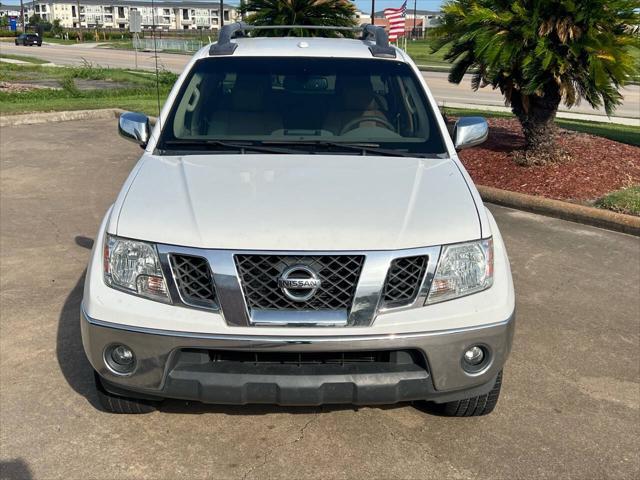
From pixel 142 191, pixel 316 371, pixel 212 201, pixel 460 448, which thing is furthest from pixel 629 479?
pixel 142 191

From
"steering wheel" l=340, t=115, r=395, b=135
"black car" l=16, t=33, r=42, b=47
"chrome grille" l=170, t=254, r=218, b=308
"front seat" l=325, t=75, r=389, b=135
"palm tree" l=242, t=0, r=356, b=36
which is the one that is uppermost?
"palm tree" l=242, t=0, r=356, b=36

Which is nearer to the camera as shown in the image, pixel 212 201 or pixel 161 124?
pixel 212 201

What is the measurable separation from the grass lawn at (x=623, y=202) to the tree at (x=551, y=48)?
137 centimetres

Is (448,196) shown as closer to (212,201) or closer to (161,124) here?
(212,201)

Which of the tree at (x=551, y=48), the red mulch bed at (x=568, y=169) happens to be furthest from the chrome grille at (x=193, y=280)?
the tree at (x=551, y=48)

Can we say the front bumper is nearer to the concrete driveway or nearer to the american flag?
the concrete driveway

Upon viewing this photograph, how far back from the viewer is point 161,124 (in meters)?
4.15

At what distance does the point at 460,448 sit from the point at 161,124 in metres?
2.49

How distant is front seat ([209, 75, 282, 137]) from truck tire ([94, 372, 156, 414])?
1.62 meters

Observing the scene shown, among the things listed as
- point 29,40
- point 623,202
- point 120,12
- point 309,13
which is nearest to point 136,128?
point 623,202

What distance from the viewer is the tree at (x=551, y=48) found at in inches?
316

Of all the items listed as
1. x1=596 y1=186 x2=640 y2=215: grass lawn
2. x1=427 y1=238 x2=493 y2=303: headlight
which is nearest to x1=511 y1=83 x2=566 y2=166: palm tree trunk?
x1=596 y1=186 x2=640 y2=215: grass lawn

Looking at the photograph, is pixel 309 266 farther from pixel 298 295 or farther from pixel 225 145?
pixel 225 145

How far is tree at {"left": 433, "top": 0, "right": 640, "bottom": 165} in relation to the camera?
8.04 m
